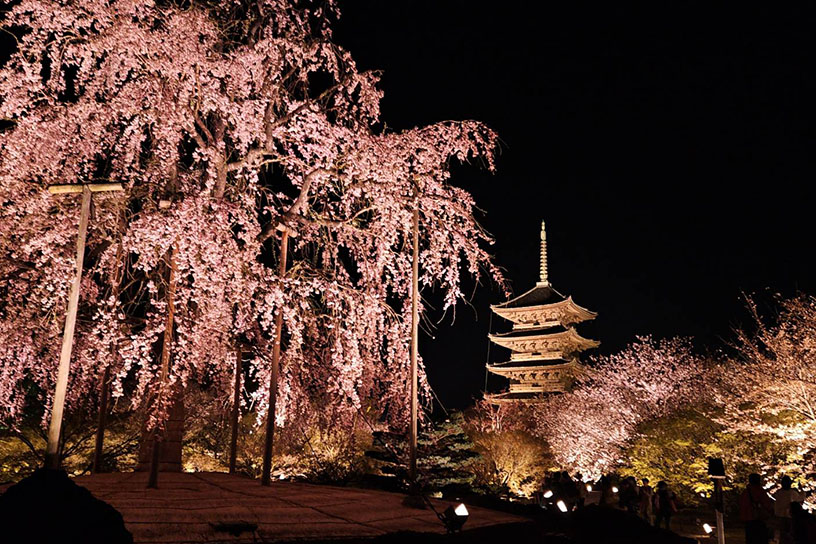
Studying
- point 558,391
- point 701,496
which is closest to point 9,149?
point 701,496

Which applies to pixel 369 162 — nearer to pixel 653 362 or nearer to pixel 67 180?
pixel 67 180

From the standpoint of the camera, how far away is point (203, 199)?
28.9 ft

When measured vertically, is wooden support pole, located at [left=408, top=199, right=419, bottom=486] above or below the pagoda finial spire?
below

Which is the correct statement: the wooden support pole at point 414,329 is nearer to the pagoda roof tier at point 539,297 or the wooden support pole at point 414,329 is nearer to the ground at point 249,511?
the ground at point 249,511

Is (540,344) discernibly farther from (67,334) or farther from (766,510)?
(67,334)

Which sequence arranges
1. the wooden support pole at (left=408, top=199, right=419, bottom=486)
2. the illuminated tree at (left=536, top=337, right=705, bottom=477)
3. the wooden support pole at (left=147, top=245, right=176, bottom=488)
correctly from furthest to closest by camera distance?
the illuminated tree at (left=536, top=337, right=705, bottom=477) < the wooden support pole at (left=408, top=199, right=419, bottom=486) < the wooden support pole at (left=147, top=245, right=176, bottom=488)

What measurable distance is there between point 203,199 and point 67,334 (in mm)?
2499

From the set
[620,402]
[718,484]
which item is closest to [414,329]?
[718,484]

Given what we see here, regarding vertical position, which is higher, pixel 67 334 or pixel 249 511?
pixel 67 334

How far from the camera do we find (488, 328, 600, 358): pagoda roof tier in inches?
1865

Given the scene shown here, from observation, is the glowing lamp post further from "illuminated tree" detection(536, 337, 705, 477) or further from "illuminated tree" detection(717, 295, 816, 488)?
"illuminated tree" detection(536, 337, 705, 477)

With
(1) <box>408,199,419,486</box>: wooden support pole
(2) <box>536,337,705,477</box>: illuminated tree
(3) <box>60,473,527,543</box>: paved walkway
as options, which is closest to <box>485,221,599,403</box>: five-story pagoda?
(2) <box>536,337,705,477</box>: illuminated tree

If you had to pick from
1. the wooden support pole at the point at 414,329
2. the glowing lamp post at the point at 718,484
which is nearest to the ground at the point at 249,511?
the wooden support pole at the point at 414,329

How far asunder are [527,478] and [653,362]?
27.7 ft
